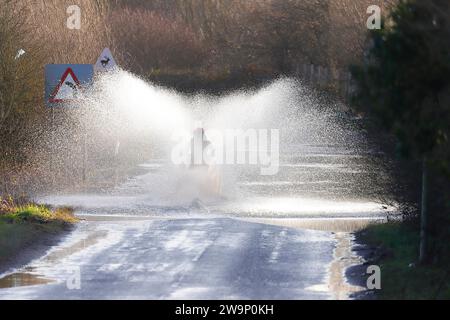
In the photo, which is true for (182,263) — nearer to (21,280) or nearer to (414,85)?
(21,280)

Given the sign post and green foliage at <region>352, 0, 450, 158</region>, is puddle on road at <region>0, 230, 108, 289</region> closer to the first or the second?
green foliage at <region>352, 0, 450, 158</region>

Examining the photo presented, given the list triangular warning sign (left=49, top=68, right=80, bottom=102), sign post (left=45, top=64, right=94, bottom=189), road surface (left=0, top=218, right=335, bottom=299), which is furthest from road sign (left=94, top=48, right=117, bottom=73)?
road surface (left=0, top=218, right=335, bottom=299)

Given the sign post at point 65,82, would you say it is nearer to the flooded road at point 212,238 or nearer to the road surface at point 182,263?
the flooded road at point 212,238

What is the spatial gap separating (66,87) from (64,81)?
0.63 feet

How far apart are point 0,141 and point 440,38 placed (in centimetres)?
1728

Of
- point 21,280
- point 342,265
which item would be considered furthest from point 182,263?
point 21,280

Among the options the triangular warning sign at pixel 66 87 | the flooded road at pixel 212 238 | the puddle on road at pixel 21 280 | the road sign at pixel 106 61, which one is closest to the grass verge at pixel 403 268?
the flooded road at pixel 212 238

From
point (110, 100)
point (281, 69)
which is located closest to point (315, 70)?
point (281, 69)

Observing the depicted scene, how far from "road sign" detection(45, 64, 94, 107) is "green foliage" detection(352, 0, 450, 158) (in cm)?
1601

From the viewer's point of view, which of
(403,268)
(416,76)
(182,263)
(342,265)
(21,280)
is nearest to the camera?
(416,76)

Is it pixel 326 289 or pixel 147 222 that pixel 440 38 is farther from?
pixel 147 222

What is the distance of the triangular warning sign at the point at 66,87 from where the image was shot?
2769 cm

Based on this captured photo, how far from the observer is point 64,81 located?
27656 mm

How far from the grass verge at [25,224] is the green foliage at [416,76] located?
5925 millimetres
